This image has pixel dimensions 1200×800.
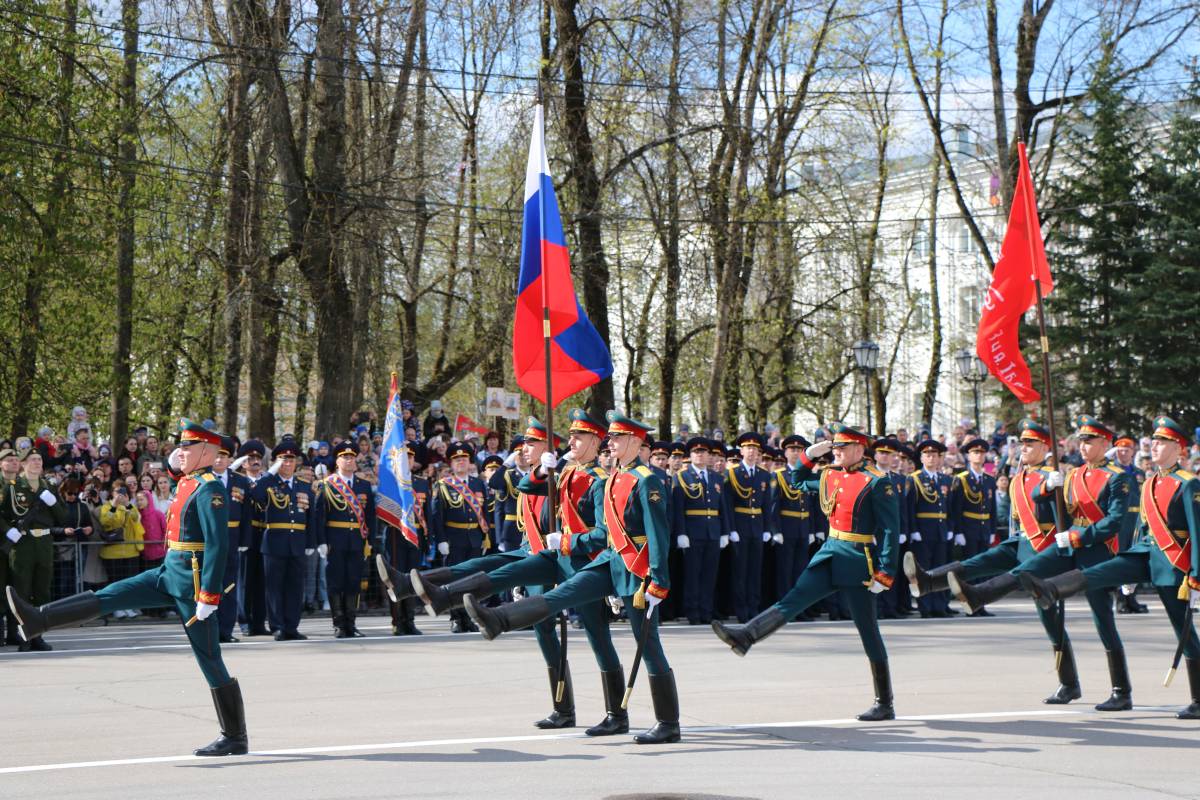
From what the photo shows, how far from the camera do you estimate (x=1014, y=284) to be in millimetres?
12891

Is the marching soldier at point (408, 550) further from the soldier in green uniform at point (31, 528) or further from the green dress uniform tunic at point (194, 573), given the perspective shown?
the green dress uniform tunic at point (194, 573)

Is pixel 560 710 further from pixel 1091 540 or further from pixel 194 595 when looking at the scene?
pixel 1091 540

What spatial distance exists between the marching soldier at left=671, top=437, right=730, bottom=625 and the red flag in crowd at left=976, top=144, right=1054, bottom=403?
5.96m

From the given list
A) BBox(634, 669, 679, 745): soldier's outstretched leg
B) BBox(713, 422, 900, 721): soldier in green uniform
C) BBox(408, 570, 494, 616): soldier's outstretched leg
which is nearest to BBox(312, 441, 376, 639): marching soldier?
BBox(713, 422, 900, 721): soldier in green uniform

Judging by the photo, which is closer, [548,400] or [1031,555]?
[548,400]

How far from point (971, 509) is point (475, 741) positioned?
12007 mm

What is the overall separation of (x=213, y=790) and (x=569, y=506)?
9.41ft

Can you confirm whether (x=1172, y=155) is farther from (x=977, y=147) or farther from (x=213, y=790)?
(x=213, y=790)

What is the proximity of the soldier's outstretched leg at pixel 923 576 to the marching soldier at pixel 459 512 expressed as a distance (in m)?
8.60

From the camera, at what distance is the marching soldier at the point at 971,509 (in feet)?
65.9

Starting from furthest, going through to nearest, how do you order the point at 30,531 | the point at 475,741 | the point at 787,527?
the point at 787,527 < the point at 30,531 < the point at 475,741

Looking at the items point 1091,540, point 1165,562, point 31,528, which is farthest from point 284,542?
point 1165,562

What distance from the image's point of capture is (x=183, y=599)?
29.9ft

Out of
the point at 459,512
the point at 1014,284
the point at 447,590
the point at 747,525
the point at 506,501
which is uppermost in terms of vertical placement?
the point at 1014,284
